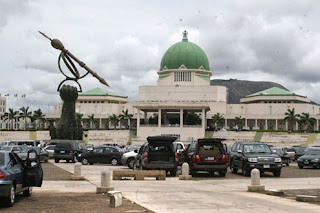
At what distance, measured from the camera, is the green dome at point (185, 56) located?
315 ft

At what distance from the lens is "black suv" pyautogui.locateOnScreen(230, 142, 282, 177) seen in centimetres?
2142

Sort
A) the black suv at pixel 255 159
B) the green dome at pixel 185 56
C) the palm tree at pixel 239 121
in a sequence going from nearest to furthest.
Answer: the black suv at pixel 255 159 → the palm tree at pixel 239 121 → the green dome at pixel 185 56

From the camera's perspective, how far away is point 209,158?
2175 cm

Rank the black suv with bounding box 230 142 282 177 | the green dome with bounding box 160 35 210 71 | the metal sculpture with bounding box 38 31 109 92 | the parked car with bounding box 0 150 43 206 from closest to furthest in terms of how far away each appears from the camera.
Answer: the parked car with bounding box 0 150 43 206
the black suv with bounding box 230 142 282 177
the metal sculpture with bounding box 38 31 109 92
the green dome with bounding box 160 35 210 71

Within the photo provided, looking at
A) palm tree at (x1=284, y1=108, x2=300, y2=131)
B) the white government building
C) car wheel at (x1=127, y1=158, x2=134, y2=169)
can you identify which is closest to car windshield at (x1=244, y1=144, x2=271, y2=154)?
car wheel at (x1=127, y1=158, x2=134, y2=169)

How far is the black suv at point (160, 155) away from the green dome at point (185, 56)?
2939 inches

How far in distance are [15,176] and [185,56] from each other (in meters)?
85.9

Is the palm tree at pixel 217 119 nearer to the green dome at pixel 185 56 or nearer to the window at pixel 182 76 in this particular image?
the window at pixel 182 76

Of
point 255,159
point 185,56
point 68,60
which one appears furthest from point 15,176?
point 185,56

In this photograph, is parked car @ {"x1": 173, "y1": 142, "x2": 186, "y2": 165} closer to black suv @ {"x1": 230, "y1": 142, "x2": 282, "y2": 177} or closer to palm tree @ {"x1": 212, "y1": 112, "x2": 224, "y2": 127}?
black suv @ {"x1": 230, "y1": 142, "x2": 282, "y2": 177}

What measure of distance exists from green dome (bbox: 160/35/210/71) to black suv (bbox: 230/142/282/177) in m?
72.8

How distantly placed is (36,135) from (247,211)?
243 feet

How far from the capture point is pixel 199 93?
97312 mm

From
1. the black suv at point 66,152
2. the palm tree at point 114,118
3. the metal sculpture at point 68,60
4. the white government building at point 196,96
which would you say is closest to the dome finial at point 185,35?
the white government building at point 196,96
